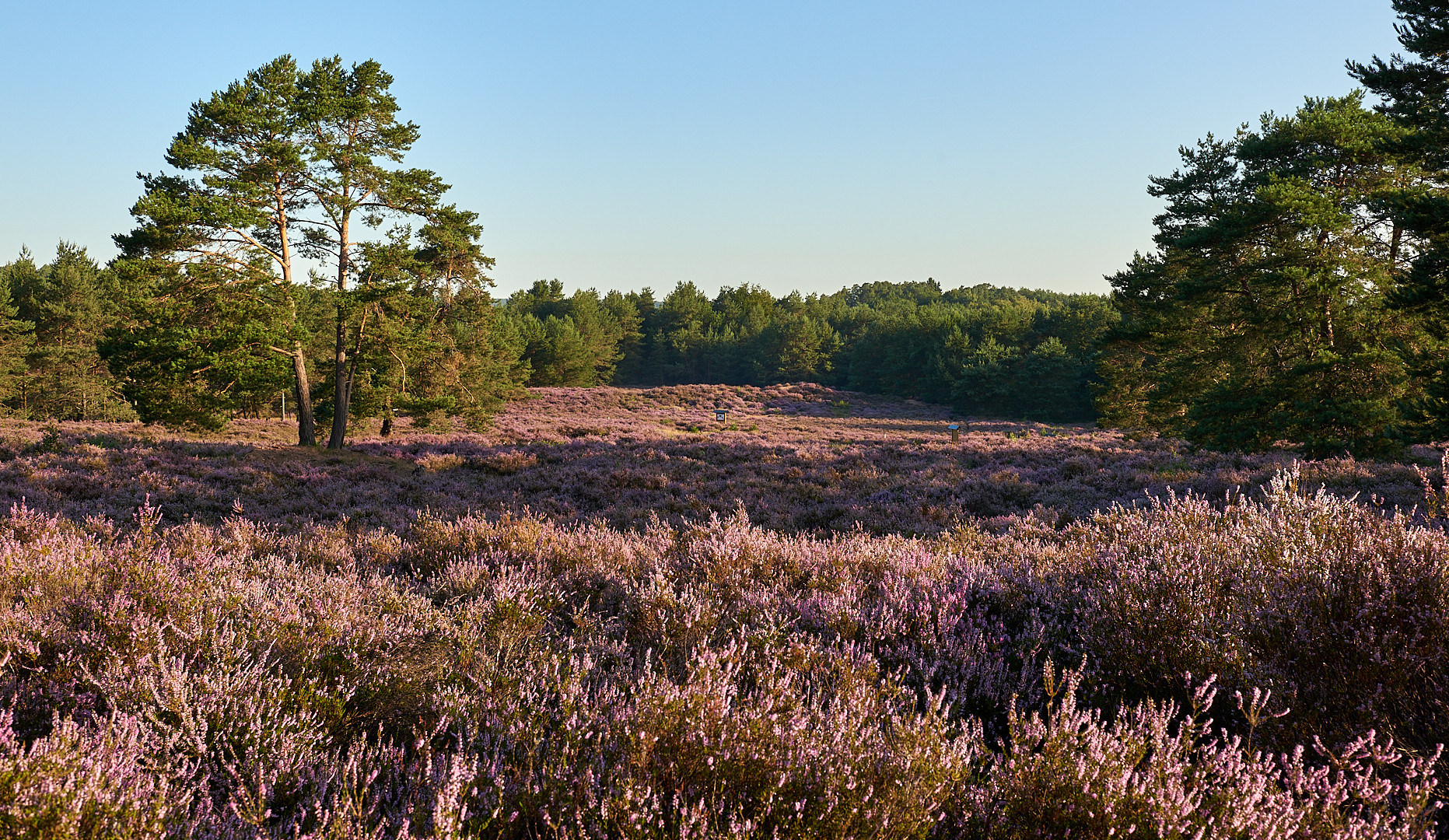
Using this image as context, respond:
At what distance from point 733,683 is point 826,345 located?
83941mm

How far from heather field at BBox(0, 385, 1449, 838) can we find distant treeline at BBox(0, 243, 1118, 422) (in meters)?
14.7

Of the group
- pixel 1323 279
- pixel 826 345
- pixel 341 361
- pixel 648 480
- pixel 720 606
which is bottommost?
pixel 648 480

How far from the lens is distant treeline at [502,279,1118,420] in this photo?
59.2 m

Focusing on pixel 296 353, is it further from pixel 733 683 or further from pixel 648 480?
pixel 733 683

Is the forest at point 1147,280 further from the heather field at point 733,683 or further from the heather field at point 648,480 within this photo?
the heather field at point 733,683

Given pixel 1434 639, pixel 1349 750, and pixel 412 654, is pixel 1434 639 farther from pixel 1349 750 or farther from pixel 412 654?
pixel 412 654

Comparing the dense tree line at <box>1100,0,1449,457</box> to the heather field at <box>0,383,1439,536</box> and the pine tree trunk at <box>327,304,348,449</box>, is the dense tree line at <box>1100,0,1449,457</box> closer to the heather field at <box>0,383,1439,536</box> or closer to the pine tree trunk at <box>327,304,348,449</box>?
the heather field at <box>0,383,1439,536</box>

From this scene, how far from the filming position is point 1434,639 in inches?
99.3

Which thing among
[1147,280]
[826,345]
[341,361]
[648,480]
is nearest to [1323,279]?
[1147,280]

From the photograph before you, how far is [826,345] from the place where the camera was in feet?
279

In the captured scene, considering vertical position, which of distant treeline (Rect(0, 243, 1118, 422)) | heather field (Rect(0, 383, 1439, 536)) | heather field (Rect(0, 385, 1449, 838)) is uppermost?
distant treeline (Rect(0, 243, 1118, 422))

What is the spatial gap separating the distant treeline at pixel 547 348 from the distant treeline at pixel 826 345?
0.21 meters

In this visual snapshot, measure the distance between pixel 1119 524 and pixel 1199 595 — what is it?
2.00m

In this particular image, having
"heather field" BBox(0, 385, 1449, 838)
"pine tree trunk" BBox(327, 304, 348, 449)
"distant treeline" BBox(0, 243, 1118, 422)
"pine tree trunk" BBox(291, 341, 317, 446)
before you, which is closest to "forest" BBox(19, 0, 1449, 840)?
"heather field" BBox(0, 385, 1449, 838)
